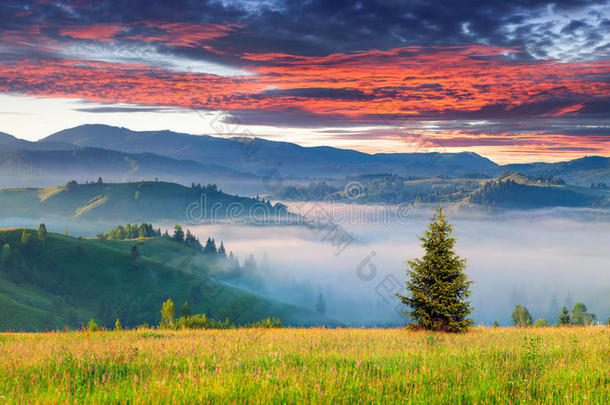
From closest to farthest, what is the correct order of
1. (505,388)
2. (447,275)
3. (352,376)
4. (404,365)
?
(505,388) < (352,376) < (404,365) < (447,275)

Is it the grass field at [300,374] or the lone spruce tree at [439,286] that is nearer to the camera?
the grass field at [300,374]

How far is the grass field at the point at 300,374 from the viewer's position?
6.15 meters

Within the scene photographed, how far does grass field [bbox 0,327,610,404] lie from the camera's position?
20.2 feet

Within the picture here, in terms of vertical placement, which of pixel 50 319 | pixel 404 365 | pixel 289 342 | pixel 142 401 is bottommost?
pixel 50 319

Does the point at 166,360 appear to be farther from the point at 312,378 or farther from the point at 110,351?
the point at 312,378

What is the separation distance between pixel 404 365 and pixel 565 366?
3.38 meters

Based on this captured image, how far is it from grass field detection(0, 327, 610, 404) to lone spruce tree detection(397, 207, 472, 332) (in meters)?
6.98

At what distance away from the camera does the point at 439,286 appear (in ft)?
61.0

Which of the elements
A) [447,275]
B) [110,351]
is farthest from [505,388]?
[447,275]

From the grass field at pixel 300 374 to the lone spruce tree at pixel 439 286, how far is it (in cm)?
698

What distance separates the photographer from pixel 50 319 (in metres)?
188

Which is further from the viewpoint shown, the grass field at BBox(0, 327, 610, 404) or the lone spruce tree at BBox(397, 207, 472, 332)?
the lone spruce tree at BBox(397, 207, 472, 332)

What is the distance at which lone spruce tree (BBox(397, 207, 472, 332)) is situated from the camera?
1817 centimetres

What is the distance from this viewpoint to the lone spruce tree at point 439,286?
715 inches
